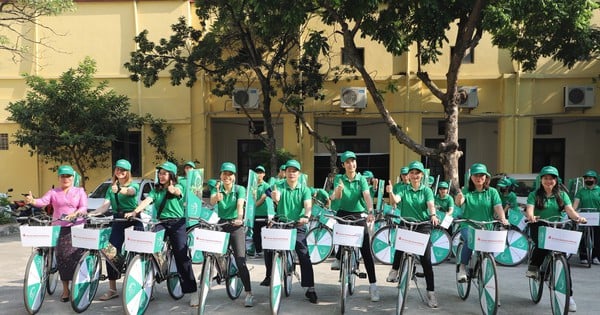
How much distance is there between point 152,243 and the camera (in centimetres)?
519

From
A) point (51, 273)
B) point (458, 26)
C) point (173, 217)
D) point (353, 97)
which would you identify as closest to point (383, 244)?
point (173, 217)


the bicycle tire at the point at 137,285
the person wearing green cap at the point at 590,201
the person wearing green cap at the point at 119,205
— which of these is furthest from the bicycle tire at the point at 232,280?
the person wearing green cap at the point at 590,201

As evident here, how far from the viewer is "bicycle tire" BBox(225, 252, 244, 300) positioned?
6007mm

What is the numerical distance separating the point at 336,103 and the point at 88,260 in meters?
11.9

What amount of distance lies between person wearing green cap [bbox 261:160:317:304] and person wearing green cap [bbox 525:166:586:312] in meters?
2.66

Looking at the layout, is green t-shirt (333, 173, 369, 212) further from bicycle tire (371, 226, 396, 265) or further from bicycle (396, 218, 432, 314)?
bicycle tire (371, 226, 396, 265)

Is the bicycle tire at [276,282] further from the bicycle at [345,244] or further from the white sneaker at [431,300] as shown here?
the white sneaker at [431,300]

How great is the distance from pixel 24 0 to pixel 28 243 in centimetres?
874

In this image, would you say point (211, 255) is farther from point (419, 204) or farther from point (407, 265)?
point (419, 204)

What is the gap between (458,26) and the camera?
35.8 ft

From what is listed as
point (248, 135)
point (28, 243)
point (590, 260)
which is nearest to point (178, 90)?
point (248, 135)

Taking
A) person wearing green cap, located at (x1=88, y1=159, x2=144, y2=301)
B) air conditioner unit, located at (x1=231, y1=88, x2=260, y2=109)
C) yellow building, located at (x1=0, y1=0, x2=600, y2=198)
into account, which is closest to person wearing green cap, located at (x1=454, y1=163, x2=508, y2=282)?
person wearing green cap, located at (x1=88, y1=159, x2=144, y2=301)

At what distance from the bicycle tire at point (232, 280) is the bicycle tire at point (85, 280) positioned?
1.55 metres

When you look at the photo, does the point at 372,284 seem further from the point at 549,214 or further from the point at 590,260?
the point at 590,260
